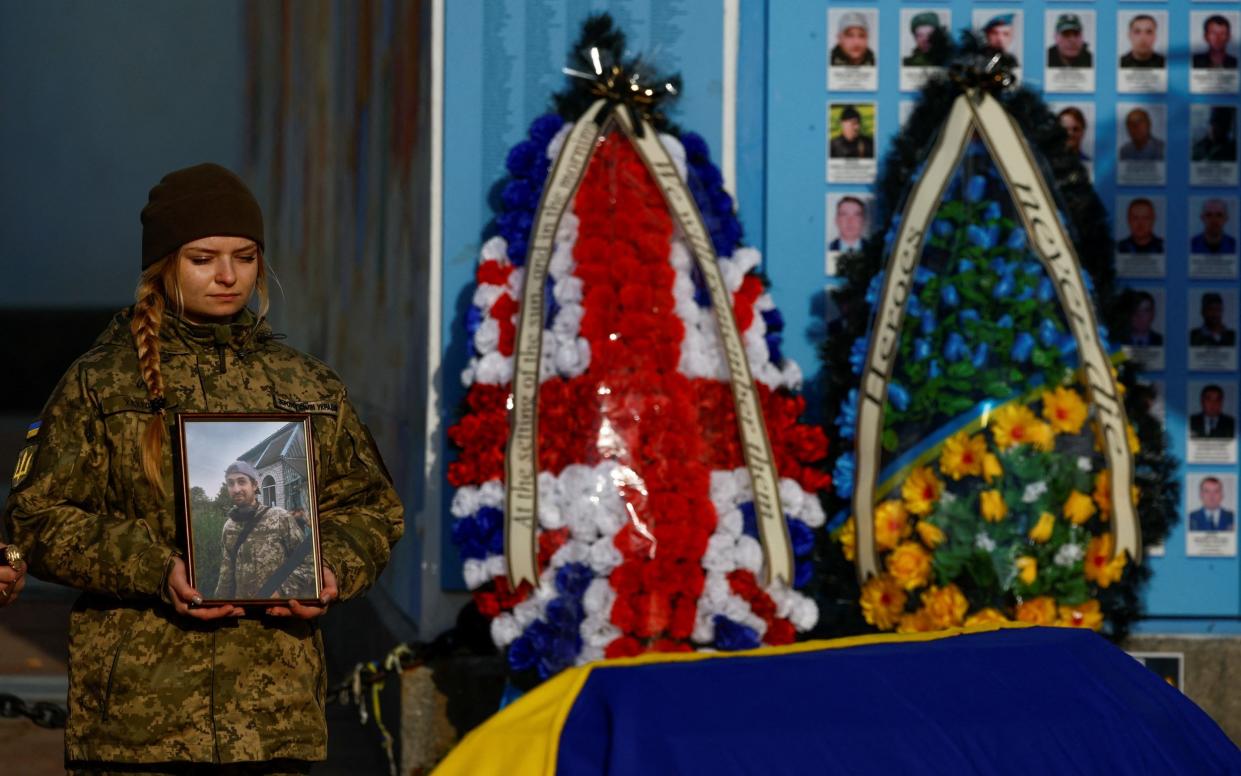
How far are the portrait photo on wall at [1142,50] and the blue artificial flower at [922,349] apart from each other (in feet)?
4.24

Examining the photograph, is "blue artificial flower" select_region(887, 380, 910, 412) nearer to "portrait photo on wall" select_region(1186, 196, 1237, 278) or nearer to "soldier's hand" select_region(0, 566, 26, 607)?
"portrait photo on wall" select_region(1186, 196, 1237, 278)

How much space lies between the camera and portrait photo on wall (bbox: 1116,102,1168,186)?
6.54m

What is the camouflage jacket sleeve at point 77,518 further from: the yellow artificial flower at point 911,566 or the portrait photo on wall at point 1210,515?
the portrait photo on wall at point 1210,515

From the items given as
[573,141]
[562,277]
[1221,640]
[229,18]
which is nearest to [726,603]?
[562,277]

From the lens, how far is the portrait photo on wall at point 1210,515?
6590 mm

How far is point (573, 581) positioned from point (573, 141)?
1.42 meters

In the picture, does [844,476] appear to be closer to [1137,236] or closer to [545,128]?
[1137,236]

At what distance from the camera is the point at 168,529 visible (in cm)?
331

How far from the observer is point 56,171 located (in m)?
17.7

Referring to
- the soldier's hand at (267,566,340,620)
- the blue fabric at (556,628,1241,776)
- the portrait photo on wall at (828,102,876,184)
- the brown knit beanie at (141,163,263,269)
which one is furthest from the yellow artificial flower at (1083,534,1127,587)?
the brown knit beanie at (141,163,263,269)

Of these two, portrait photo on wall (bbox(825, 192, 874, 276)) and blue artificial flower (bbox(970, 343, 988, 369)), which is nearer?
blue artificial flower (bbox(970, 343, 988, 369))

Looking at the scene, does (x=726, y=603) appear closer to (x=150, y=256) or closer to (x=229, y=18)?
(x=150, y=256)

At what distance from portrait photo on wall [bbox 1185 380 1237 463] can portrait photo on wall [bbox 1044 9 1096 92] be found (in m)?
1.16

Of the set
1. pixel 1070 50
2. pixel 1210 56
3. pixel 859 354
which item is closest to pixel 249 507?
pixel 859 354
